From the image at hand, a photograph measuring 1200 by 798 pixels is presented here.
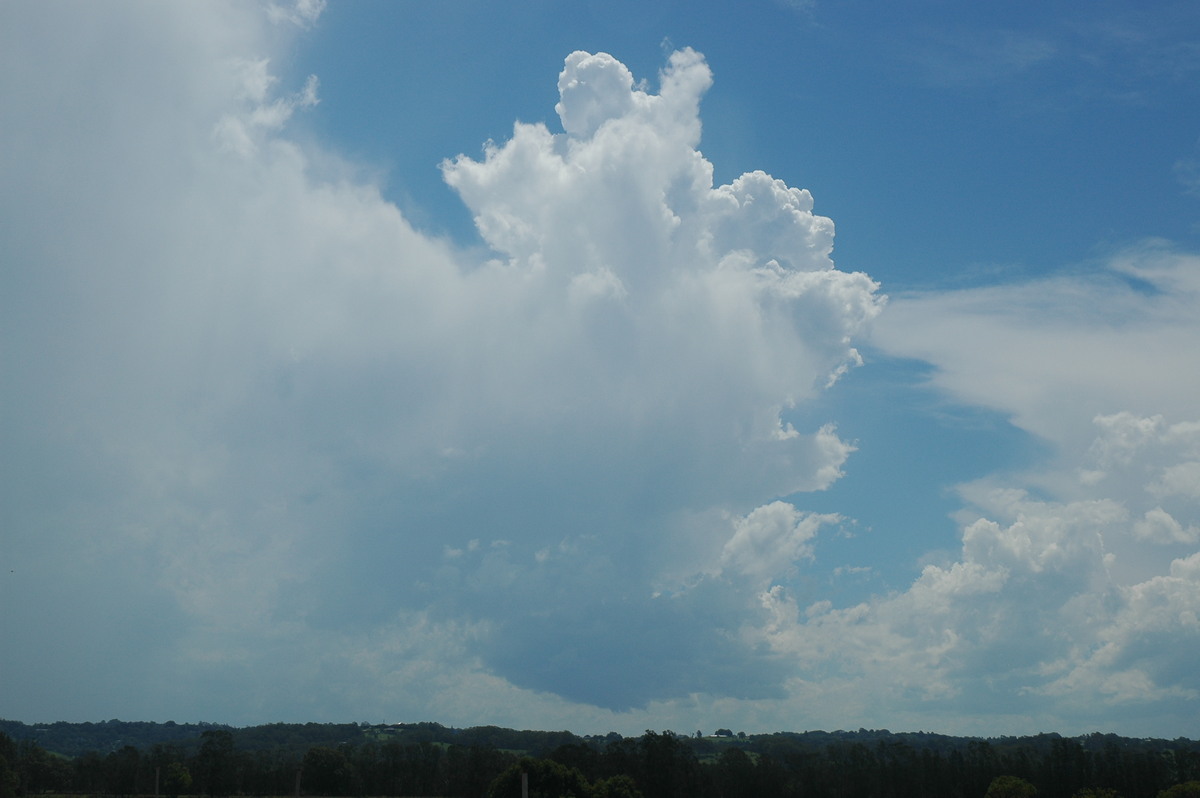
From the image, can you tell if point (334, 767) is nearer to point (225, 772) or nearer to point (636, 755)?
point (225, 772)

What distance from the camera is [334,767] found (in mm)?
149375

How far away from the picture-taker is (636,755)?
Result: 134 m

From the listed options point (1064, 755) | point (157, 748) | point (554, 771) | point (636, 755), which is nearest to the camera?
point (554, 771)

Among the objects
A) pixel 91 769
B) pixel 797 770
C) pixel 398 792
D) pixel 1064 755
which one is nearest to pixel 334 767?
pixel 398 792

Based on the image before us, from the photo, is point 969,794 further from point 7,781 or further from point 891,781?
point 7,781

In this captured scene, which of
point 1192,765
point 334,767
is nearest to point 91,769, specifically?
point 334,767

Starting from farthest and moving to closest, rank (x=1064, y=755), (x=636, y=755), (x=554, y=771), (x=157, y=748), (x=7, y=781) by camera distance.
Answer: (x=157, y=748), (x=1064, y=755), (x=636, y=755), (x=7, y=781), (x=554, y=771)

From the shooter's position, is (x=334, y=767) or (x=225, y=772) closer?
(x=225, y=772)

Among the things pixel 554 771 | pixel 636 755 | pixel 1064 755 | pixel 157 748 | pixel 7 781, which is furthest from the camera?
pixel 157 748

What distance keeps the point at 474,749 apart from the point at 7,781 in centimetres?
6987

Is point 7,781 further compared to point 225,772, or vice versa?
point 225,772

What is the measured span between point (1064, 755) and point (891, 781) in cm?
2551

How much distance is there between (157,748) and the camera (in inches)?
5999

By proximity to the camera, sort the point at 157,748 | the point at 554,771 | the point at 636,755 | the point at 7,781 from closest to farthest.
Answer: the point at 554,771 < the point at 7,781 < the point at 636,755 < the point at 157,748
